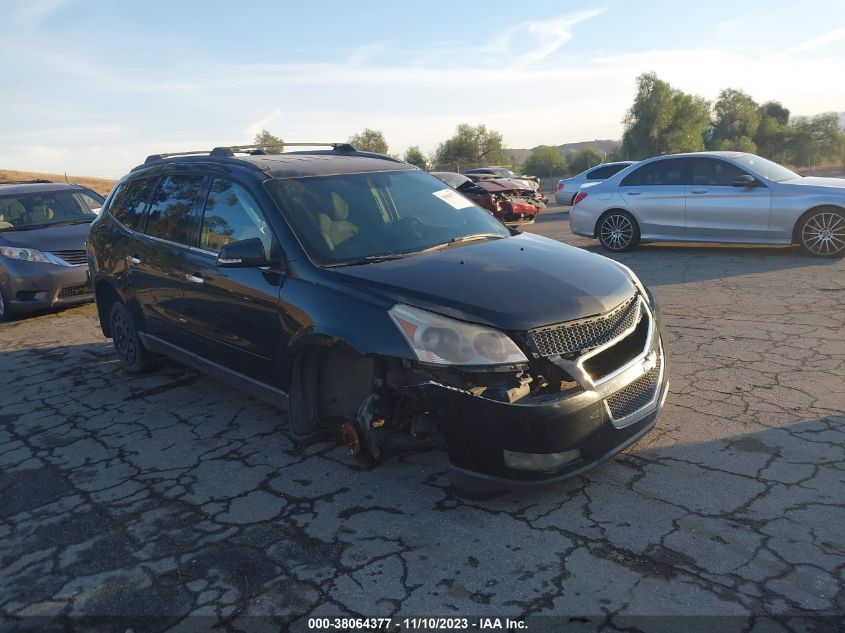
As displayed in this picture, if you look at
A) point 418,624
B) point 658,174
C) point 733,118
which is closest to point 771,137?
point 733,118

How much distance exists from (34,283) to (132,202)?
3919 millimetres

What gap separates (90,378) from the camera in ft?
20.7

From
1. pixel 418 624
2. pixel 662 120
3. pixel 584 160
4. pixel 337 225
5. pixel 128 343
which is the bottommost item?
pixel 418 624

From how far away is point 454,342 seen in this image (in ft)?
11.0

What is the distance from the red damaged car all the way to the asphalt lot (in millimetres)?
10807

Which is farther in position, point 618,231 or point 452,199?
point 618,231

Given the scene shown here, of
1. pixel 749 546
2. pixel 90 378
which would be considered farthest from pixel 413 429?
pixel 90 378

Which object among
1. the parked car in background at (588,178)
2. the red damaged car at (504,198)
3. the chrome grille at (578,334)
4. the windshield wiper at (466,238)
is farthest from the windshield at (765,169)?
the chrome grille at (578,334)

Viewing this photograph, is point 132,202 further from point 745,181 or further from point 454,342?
point 745,181

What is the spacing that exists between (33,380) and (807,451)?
20.4 ft

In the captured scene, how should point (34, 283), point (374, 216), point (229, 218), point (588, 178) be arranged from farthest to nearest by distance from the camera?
point (588, 178) < point (34, 283) < point (229, 218) < point (374, 216)

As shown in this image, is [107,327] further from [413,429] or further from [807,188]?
[807,188]

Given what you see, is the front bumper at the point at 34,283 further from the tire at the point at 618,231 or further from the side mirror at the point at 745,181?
the side mirror at the point at 745,181

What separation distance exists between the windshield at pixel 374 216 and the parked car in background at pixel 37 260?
557 cm
